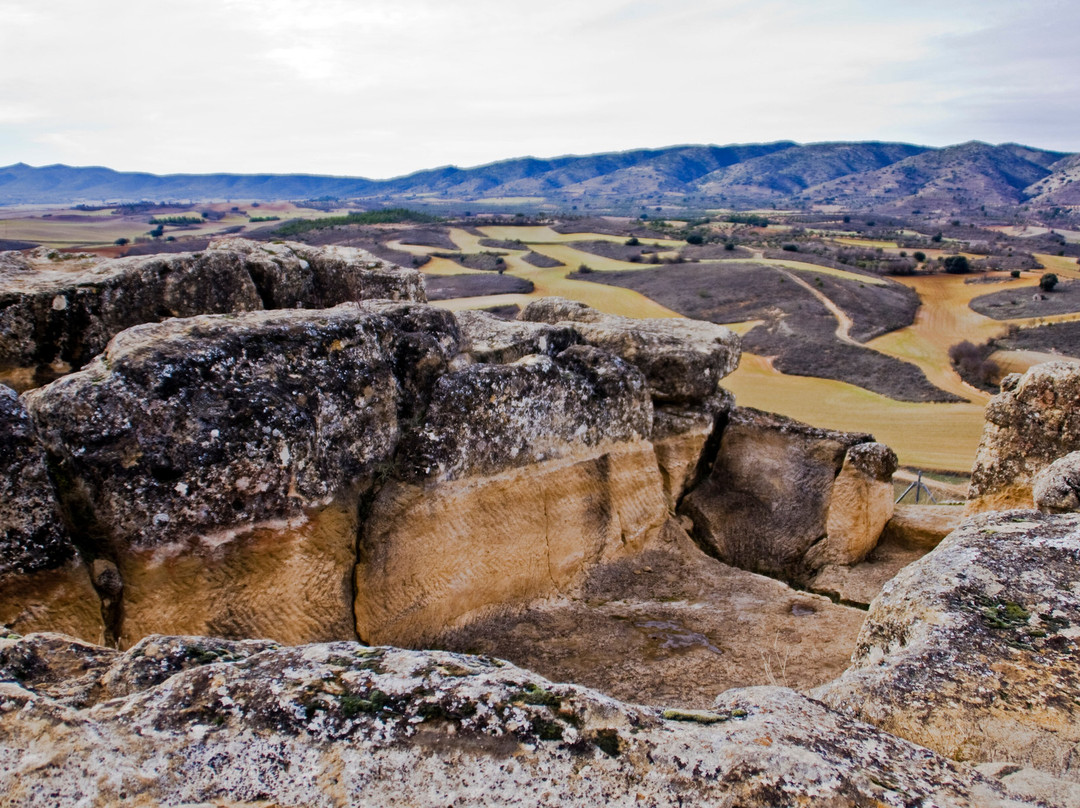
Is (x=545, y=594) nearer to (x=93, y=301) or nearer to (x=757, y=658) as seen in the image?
(x=757, y=658)

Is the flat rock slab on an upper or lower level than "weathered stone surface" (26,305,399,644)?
lower

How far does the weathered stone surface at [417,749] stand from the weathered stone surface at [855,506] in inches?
273

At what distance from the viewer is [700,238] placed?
8244cm

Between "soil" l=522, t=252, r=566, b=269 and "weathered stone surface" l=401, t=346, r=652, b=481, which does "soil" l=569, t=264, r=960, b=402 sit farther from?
"weathered stone surface" l=401, t=346, r=652, b=481

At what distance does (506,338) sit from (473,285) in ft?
152

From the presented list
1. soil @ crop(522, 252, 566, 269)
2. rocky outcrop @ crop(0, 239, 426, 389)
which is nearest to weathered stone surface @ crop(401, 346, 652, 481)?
rocky outcrop @ crop(0, 239, 426, 389)

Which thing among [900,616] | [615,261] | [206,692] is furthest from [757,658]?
[615,261]

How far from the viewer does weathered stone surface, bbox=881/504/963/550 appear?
10.7m

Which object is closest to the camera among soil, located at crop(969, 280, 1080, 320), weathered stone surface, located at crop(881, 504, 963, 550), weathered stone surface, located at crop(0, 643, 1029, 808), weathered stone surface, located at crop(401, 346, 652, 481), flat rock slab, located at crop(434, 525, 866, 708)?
weathered stone surface, located at crop(0, 643, 1029, 808)

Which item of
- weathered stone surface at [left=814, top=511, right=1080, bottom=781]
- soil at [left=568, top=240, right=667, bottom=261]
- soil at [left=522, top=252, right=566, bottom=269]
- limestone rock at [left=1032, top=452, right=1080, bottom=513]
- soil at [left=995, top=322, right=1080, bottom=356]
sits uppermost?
soil at [left=568, top=240, right=667, bottom=261]

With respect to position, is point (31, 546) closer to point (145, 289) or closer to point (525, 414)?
point (145, 289)

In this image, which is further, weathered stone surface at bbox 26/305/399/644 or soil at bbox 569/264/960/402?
soil at bbox 569/264/960/402

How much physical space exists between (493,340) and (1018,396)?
26.2 feet

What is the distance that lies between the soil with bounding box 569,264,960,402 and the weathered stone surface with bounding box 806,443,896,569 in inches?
1004
